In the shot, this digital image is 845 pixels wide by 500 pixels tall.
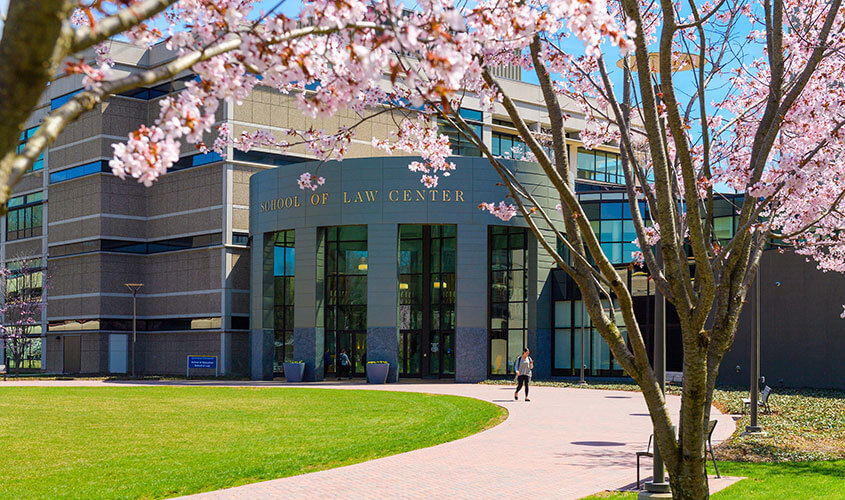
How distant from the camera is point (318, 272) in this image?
4547 cm

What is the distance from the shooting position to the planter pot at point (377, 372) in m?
42.5

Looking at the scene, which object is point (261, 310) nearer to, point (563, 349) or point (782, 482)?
point (563, 349)

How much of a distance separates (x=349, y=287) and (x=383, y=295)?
12.9 ft

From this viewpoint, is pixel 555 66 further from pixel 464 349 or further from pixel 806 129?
pixel 464 349

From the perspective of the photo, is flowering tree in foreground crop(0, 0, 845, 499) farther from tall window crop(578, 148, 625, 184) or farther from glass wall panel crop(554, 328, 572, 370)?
tall window crop(578, 148, 625, 184)

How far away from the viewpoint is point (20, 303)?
5994cm

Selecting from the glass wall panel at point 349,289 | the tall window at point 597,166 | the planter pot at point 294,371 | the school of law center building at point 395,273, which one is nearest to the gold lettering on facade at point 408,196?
the school of law center building at point 395,273

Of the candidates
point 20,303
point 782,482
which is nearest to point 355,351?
point 20,303

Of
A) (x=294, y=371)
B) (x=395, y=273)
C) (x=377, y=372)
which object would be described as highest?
(x=395, y=273)

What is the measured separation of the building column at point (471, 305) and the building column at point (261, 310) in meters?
10.4

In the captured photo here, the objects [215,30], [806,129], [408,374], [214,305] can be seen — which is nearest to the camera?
[215,30]

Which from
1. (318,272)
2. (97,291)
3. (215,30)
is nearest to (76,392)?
(318,272)

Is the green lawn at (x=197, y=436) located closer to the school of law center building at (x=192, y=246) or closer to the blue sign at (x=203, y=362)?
the school of law center building at (x=192, y=246)

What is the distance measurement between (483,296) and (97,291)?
87.4 ft
